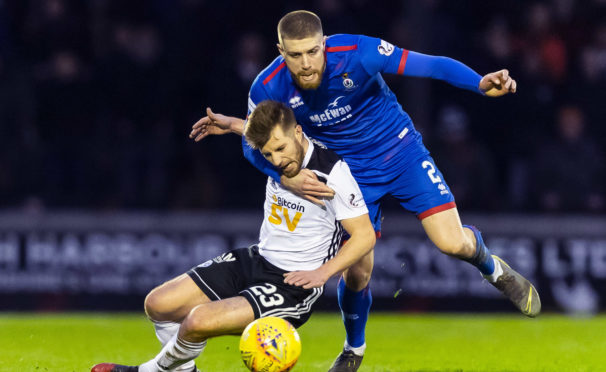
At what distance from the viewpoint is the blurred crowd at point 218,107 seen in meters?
11.3

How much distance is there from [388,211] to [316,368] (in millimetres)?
4138

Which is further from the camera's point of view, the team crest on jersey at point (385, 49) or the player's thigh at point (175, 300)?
the team crest on jersey at point (385, 49)

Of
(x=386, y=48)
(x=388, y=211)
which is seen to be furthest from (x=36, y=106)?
(x=386, y=48)

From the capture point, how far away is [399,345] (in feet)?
29.3

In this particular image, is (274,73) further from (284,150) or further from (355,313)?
(355,313)

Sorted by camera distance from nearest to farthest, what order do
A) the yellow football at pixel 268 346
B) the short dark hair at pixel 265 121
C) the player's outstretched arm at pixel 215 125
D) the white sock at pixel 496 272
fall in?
the yellow football at pixel 268 346 → the short dark hair at pixel 265 121 → the player's outstretched arm at pixel 215 125 → the white sock at pixel 496 272

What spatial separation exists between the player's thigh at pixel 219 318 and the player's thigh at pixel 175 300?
0.25 metres

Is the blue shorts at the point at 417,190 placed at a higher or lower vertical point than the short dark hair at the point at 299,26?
lower

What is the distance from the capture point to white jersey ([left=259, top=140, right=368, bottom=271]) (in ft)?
19.1

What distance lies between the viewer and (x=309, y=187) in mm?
5688

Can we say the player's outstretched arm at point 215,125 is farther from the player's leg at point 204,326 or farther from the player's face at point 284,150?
the player's leg at point 204,326

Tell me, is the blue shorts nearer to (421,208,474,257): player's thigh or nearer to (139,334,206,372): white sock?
(421,208,474,257): player's thigh

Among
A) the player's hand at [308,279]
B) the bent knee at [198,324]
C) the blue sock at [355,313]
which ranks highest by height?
the player's hand at [308,279]

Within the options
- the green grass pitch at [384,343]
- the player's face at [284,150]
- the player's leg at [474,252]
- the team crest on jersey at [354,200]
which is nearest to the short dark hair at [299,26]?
the player's face at [284,150]
